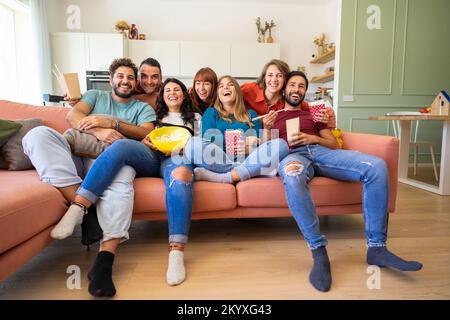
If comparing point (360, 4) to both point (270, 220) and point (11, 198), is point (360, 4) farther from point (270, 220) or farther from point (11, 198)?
point (11, 198)

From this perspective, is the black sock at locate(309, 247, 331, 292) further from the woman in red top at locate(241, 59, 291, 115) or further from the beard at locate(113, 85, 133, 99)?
the beard at locate(113, 85, 133, 99)

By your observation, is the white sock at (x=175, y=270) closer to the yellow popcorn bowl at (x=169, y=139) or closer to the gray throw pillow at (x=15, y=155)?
the yellow popcorn bowl at (x=169, y=139)

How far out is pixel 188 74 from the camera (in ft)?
16.3

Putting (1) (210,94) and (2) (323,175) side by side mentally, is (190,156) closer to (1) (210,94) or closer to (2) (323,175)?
(1) (210,94)

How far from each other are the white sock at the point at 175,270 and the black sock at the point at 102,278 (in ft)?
0.69

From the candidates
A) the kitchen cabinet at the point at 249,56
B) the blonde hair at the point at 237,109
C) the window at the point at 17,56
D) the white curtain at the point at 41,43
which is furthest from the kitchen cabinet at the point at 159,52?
the blonde hair at the point at 237,109

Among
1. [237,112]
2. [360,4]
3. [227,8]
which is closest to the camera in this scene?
[237,112]

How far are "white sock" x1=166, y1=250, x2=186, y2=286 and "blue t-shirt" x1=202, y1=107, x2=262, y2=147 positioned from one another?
26.0 inches

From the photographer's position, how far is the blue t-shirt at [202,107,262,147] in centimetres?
167

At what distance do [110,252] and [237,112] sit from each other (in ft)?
3.31

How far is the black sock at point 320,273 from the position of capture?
1.14 meters

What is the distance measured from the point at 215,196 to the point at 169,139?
38cm

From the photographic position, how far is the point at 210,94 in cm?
185
